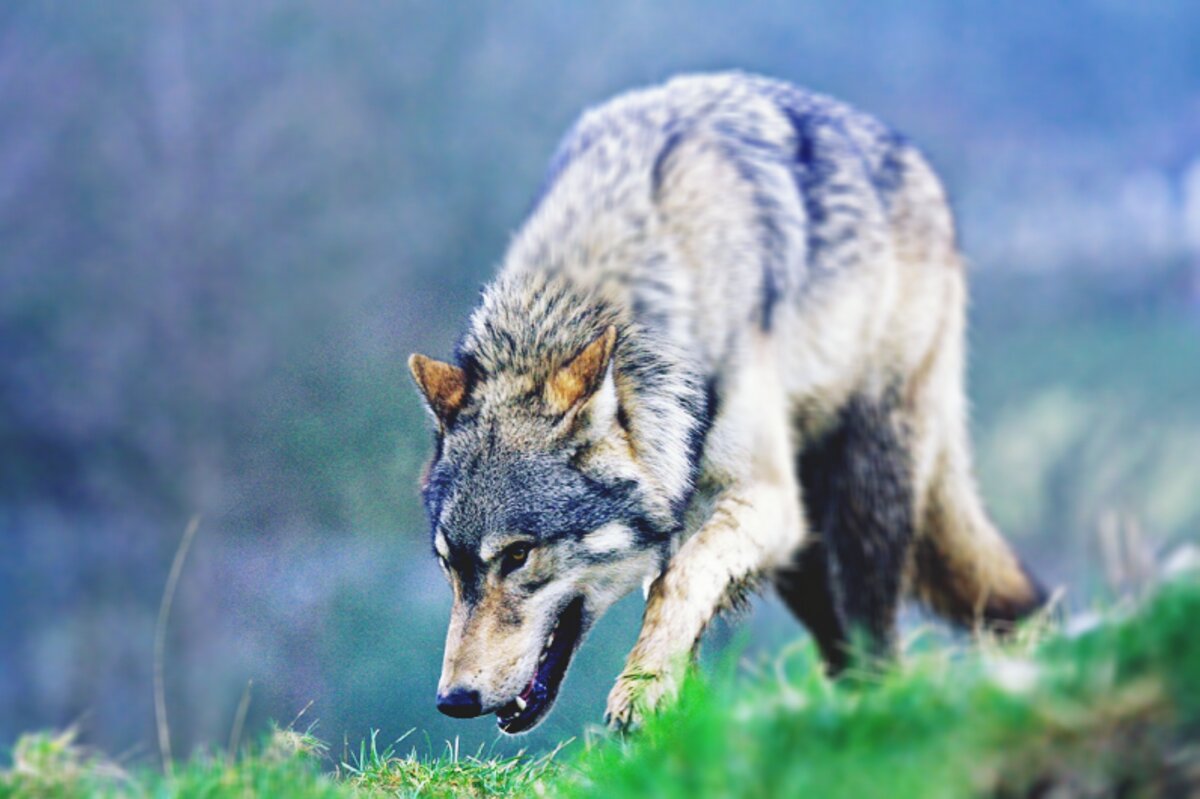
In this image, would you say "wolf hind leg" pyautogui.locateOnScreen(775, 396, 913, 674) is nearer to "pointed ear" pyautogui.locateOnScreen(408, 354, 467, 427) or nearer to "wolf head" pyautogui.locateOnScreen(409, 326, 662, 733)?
"wolf head" pyautogui.locateOnScreen(409, 326, 662, 733)

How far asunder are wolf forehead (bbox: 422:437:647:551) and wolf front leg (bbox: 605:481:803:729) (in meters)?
0.21

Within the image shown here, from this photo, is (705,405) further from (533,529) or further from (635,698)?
(635,698)

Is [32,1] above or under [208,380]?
above

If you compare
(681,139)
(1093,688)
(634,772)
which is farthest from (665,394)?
(1093,688)

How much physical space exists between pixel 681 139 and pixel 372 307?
4.61 ft

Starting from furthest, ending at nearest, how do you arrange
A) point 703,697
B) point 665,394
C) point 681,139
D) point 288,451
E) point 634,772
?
point 288,451 → point 681,139 → point 665,394 → point 703,697 → point 634,772

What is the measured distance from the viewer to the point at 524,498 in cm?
289

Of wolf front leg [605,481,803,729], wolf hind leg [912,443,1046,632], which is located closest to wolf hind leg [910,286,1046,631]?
wolf hind leg [912,443,1046,632]

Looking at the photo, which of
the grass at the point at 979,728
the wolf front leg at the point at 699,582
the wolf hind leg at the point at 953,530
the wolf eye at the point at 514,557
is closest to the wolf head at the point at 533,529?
the wolf eye at the point at 514,557

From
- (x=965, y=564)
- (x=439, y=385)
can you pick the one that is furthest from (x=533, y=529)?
(x=965, y=564)

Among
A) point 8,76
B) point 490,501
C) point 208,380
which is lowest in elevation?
point 490,501

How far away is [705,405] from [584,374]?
0.44 m

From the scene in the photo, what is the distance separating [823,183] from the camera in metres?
3.80

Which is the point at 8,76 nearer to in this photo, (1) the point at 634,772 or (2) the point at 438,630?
(2) the point at 438,630
